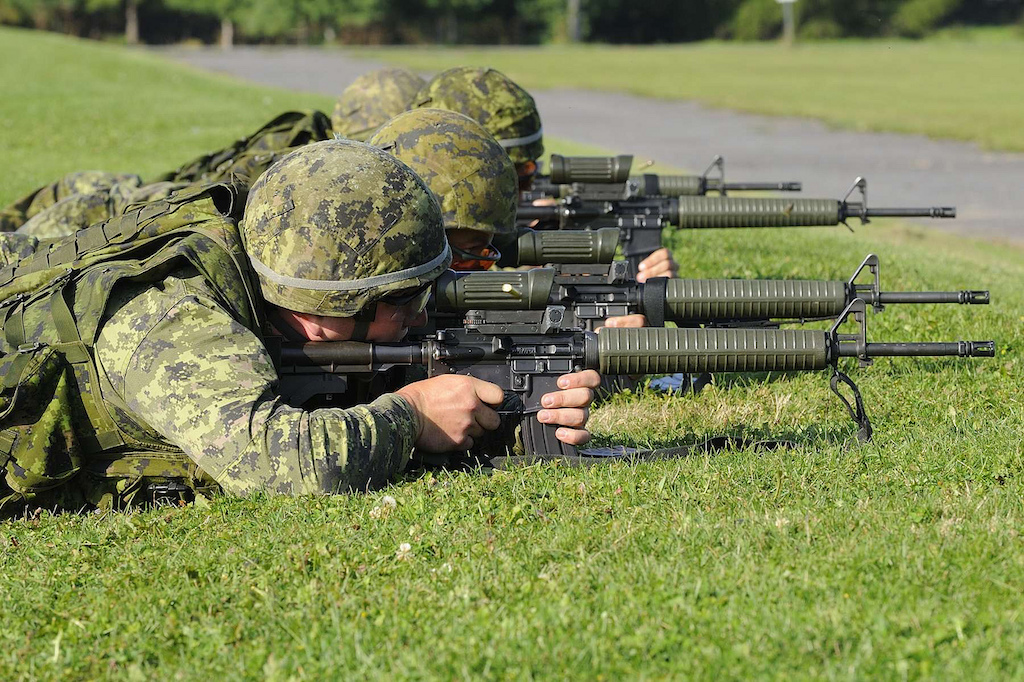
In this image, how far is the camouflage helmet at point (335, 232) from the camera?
4.38 metres

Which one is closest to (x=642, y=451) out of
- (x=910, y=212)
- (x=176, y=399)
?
(x=176, y=399)

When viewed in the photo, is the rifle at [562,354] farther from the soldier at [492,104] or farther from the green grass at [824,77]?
the green grass at [824,77]

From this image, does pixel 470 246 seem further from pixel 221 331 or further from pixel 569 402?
pixel 221 331

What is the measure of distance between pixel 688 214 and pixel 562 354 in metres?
4.15

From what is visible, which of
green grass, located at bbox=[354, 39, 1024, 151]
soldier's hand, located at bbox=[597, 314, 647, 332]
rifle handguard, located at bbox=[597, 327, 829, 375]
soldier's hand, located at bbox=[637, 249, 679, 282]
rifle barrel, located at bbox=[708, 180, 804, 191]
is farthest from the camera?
green grass, located at bbox=[354, 39, 1024, 151]

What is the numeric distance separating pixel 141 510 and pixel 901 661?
115 inches

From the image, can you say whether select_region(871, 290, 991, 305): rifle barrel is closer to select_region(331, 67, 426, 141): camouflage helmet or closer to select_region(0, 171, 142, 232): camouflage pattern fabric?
select_region(331, 67, 426, 141): camouflage helmet

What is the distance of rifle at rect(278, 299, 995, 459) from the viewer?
4734 millimetres

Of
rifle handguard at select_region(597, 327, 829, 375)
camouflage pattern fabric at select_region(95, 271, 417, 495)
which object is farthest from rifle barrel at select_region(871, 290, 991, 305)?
camouflage pattern fabric at select_region(95, 271, 417, 495)

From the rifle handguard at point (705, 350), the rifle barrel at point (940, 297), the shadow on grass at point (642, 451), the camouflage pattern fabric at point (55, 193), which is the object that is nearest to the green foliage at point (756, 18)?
the camouflage pattern fabric at point (55, 193)

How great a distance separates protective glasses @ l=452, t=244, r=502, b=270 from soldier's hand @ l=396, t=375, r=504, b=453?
1787mm

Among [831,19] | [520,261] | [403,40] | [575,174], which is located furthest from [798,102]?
[831,19]

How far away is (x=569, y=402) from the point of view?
187 inches

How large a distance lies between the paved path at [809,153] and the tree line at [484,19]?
39.6m
